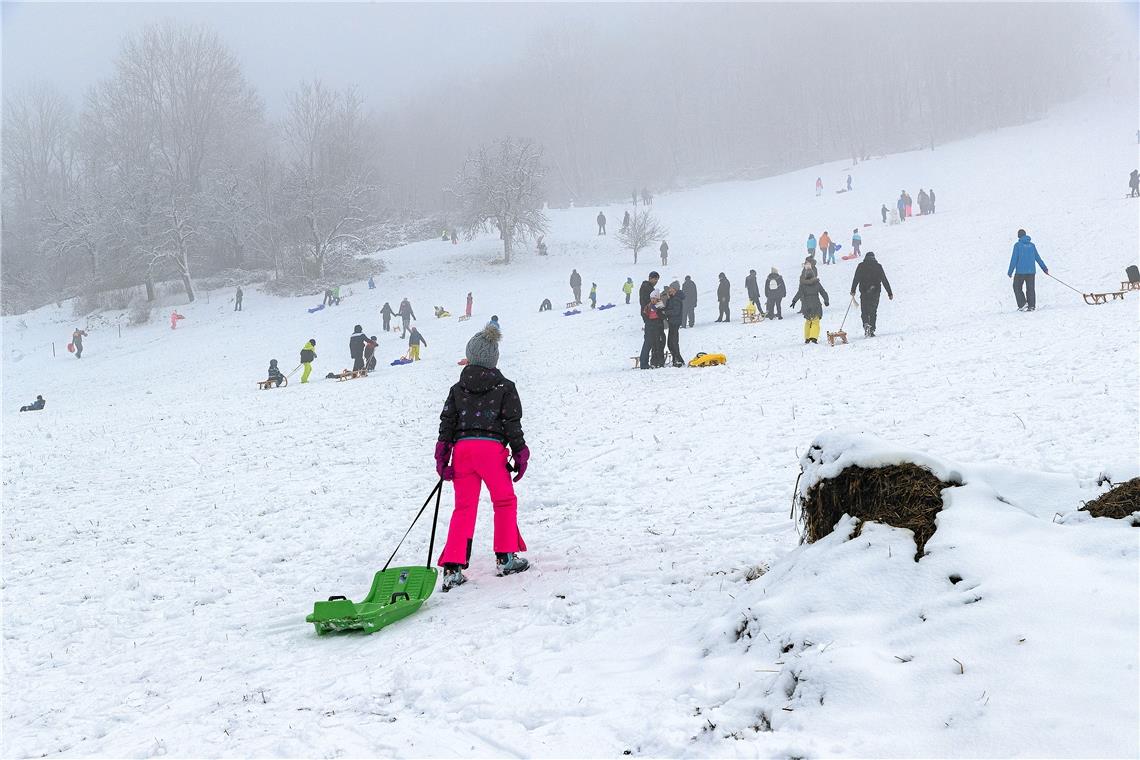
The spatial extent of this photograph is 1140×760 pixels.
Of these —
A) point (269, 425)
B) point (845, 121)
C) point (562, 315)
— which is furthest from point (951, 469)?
point (845, 121)

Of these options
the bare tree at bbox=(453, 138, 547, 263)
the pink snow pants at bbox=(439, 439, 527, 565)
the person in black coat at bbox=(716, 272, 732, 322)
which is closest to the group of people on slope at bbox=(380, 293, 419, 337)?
the person in black coat at bbox=(716, 272, 732, 322)

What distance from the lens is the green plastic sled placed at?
16.4 feet

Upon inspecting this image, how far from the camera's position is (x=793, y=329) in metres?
20.1

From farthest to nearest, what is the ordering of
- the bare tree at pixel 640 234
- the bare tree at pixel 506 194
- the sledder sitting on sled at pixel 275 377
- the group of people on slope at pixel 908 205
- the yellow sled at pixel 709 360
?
the bare tree at pixel 506 194, the bare tree at pixel 640 234, the group of people on slope at pixel 908 205, the sledder sitting on sled at pixel 275 377, the yellow sled at pixel 709 360

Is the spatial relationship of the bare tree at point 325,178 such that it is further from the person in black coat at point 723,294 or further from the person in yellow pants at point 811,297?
the person in yellow pants at point 811,297

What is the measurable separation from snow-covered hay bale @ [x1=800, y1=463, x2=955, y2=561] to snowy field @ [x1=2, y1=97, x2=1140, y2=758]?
13 centimetres

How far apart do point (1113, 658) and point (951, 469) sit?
5.19ft

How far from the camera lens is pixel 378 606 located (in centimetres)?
522

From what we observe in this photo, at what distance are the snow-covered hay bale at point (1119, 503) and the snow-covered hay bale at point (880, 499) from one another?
64 centimetres

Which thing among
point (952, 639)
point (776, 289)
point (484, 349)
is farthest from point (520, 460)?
point (776, 289)

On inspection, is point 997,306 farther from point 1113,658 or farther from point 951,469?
point 1113,658

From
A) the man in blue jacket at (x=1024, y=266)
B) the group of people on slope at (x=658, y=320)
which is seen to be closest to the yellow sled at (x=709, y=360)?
the group of people on slope at (x=658, y=320)

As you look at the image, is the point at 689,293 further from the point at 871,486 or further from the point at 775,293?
the point at 871,486

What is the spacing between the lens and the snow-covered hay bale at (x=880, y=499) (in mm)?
3672
